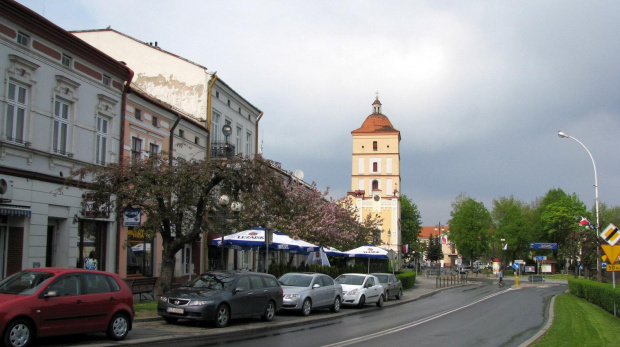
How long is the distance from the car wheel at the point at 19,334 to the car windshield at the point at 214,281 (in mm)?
6214

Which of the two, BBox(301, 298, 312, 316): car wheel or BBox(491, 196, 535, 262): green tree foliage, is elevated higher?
BBox(491, 196, 535, 262): green tree foliage

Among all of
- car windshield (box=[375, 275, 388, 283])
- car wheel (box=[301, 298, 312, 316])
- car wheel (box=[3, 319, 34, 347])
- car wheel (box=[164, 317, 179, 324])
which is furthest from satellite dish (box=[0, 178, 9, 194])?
car windshield (box=[375, 275, 388, 283])

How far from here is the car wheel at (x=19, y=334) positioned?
34.1ft

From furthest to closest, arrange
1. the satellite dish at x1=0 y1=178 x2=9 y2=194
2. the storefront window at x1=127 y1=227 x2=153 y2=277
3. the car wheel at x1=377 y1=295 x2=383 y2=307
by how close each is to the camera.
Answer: the car wheel at x1=377 y1=295 x2=383 y2=307 < the storefront window at x1=127 y1=227 x2=153 y2=277 < the satellite dish at x1=0 y1=178 x2=9 y2=194

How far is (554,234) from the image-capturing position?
292ft

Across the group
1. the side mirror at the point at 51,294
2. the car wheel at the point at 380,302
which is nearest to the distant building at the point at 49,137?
the side mirror at the point at 51,294

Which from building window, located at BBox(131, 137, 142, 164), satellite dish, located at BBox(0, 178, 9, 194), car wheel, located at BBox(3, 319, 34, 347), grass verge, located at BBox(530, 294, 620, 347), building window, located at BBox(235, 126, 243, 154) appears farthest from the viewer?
building window, located at BBox(235, 126, 243, 154)

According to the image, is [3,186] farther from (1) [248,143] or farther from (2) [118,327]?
(1) [248,143]

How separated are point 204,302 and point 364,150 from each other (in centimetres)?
7930

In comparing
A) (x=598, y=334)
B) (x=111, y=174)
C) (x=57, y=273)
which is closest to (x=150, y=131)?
(x=111, y=174)

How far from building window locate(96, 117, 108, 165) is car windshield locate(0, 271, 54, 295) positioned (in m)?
12.1

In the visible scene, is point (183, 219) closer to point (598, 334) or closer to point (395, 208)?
point (598, 334)

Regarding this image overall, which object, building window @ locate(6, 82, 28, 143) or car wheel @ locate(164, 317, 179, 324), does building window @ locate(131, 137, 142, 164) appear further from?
car wheel @ locate(164, 317, 179, 324)

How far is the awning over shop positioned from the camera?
1792cm
